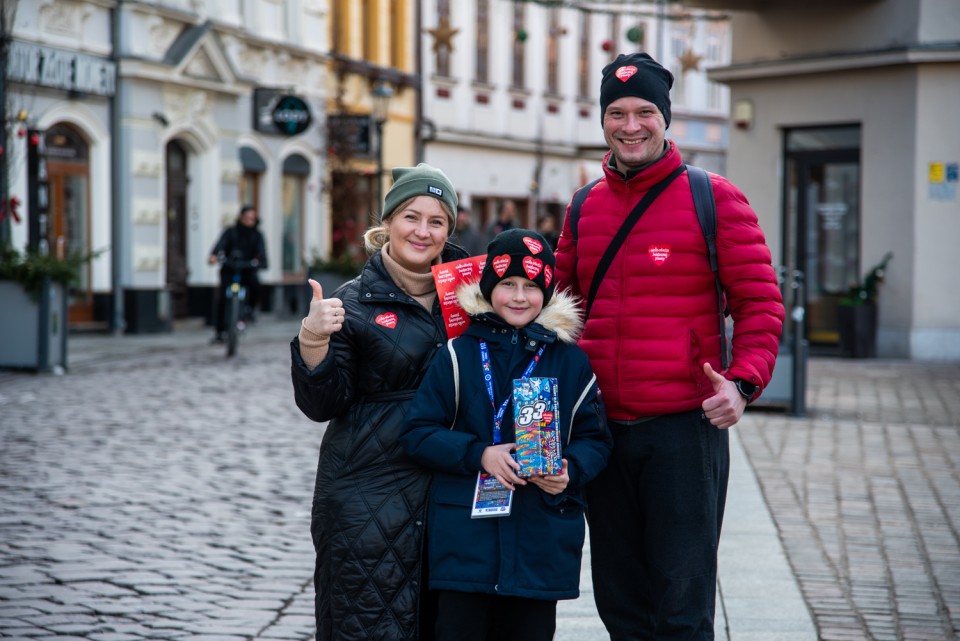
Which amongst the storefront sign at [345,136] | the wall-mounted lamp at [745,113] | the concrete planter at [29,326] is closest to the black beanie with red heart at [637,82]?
the concrete planter at [29,326]

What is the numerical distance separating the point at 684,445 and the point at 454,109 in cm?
3243

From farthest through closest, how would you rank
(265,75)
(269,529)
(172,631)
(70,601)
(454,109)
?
1. (454,109)
2. (265,75)
3. (269,529)
4. (70,601)
5. (172,631)

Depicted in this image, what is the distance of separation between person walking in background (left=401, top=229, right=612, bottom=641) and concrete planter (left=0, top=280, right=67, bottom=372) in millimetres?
11666

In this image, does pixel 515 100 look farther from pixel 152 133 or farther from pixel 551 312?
pixel 551 312

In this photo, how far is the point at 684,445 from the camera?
3.94 m

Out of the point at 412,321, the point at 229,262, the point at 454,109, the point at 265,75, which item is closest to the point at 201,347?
the point at 229,262

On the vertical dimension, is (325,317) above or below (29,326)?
above

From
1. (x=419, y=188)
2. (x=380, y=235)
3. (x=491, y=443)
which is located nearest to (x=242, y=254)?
(x=380, y=235)

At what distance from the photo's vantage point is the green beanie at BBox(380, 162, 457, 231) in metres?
3.94

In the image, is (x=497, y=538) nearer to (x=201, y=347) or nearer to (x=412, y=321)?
(x=412, y=321)

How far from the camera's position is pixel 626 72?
3.90m

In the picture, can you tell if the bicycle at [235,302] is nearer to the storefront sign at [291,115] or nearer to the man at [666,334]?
the storefront sign at [291,115]

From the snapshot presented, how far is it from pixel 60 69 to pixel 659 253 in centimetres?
1714

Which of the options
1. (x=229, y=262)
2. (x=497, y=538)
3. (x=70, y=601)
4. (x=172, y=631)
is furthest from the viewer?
(x=229, y=262)
